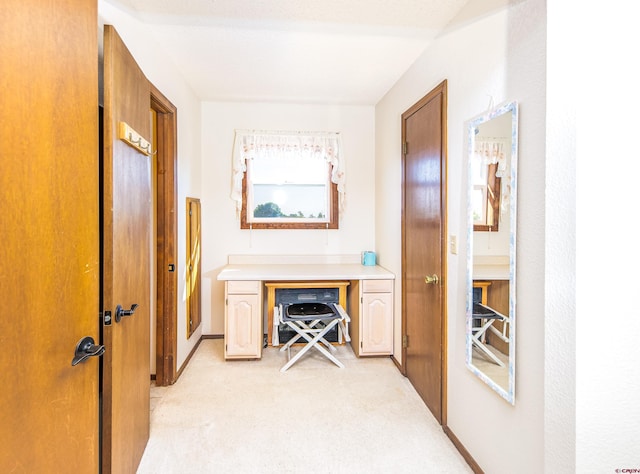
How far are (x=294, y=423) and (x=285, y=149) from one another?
2615mm

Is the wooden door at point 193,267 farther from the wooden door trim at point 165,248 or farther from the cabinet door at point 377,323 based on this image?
the cabinet door at point 377,323

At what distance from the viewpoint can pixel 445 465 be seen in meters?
1.78

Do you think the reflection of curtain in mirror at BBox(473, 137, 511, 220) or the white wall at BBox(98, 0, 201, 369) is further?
the white wall at BBox(98, 0, 201, 369)

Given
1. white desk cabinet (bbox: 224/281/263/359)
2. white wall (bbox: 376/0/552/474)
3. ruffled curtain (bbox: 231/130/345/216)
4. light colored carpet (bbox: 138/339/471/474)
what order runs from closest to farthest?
1. white wall (bbox: 376/0/552/474)
2. light colored carpet (bbox: 138/339/471/474)
3. white desk cabinet (bbox: 224/281/263/359)
4. ruffled curtain (bbox: 231/130/345/216)

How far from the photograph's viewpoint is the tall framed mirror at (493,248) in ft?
4.71

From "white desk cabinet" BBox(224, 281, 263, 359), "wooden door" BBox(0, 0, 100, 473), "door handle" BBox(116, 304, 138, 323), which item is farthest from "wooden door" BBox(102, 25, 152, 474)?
"white desk cabinet" BBox(224, 281, 263, 359)

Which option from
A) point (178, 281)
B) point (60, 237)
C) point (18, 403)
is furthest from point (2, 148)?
point (178, 281)

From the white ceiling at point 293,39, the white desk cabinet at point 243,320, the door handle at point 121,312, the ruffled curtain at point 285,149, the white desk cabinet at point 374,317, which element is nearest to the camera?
the door handle at point 121,312

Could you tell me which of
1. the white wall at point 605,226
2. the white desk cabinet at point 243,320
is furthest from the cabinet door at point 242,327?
the white wall at point 605,226

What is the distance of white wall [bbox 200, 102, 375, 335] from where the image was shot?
3568 mm

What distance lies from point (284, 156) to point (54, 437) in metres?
3.07

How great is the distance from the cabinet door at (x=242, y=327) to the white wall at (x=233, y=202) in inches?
27.1

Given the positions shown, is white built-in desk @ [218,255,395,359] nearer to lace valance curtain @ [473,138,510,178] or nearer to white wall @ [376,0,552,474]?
white wall @ [376,0,552,474]

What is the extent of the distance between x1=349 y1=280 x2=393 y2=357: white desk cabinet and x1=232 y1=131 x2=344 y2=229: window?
0.96 metres
